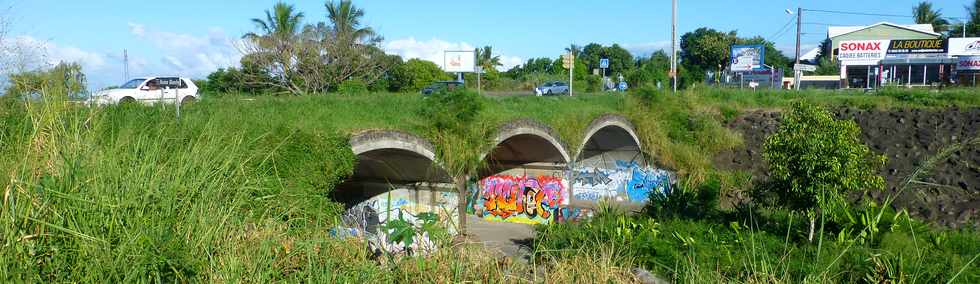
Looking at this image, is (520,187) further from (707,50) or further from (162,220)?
(707,50)

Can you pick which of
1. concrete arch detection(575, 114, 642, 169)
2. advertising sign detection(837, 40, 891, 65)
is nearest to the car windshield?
concrete arch detection(575, 114, 642, 169)

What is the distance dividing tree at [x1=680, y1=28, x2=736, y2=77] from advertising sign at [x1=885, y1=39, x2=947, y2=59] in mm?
19072

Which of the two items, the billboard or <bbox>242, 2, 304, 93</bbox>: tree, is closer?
<bbox>242, 2, 304, 93</bbox>: tree

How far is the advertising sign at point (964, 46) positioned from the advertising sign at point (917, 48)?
736 millimetres

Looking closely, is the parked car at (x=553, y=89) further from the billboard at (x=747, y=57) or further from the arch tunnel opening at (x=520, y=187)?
the arch tunnel opening at (x=520, y=187)

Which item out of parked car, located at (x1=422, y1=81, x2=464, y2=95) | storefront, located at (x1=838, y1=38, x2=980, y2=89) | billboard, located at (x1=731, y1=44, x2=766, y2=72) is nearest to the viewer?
parked car, located at (x1=422, y1=81, x2=464, y2=95)

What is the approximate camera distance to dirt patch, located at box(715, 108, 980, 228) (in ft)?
63.6

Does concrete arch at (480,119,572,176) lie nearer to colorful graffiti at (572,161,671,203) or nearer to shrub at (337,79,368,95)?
colorful graffiti at (572,161,671,203)

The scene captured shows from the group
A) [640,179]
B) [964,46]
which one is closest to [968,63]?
[964,46]

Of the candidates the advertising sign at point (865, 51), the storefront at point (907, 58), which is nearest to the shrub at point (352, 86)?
the storefront at point (907, 58)

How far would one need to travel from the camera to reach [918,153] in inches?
957

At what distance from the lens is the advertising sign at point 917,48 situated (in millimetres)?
50500

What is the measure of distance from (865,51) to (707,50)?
21139 mm

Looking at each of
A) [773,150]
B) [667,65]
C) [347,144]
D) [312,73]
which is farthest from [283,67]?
[667,65]
